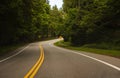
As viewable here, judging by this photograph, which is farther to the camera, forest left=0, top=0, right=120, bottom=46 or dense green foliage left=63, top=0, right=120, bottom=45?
dense green foliage left=63, top=0, right=120, bottom=45

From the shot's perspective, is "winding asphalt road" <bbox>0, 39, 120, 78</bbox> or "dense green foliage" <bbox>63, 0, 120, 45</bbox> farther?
"dense green foliage" <bbox>63, 0, 120, 45</bbox>

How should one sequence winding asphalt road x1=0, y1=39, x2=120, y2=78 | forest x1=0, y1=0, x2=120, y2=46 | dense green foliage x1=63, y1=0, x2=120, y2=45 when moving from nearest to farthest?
winding asphalt road x1=0, y1=39, x2=120, y2=78
forest x1=0, y1=0, x2=120, y2=46
dense green foliage x1=63, y1=0, x2=120, y2=45

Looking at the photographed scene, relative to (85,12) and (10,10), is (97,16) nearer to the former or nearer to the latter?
(85,12)

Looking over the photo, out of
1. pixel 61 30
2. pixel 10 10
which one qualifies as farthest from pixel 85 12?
pixel 10 10

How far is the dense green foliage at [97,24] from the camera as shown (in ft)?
122

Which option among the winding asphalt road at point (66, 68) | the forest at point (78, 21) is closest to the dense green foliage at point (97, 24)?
the forest at point (78, 21)

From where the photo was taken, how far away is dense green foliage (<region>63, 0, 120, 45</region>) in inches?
1462

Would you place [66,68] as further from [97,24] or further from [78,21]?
[78,21]

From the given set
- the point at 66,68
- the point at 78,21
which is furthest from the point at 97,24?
the point at 66,68

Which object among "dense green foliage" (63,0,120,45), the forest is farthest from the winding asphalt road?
"dense green foliage" (63,0,120,45)

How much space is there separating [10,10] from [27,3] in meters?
4.65

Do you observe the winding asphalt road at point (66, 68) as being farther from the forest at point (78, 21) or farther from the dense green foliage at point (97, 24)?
the dense green foliage at point (97, 24)

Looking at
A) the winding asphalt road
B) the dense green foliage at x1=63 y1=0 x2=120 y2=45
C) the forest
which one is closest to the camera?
the winding asphalt road

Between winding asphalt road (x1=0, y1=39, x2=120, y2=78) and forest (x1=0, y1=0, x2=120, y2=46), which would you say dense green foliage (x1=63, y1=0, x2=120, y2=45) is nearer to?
forest (x1=0, y1=0, x2=120, y2=46)
